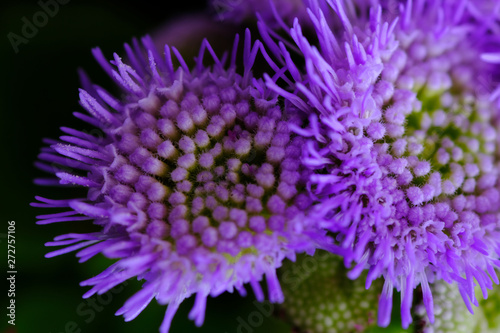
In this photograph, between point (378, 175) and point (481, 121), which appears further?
point (481, 121)

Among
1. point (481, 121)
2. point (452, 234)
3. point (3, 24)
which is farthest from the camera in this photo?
point (3, 24)

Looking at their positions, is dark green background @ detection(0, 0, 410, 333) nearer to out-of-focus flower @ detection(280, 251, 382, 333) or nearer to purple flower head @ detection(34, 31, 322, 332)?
out-of-focus flower @ detection(280, 251, 382, 333)

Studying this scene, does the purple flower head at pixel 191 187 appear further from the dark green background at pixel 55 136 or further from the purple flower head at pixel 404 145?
the dark green background at pixel 55 136

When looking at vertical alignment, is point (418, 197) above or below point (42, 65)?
below

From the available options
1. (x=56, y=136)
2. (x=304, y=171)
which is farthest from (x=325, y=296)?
(x=56, y=136)

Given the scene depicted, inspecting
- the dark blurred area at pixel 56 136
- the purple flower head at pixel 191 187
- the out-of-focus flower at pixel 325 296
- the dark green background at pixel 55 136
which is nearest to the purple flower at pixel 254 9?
the dark blurred area at pixel 56 136

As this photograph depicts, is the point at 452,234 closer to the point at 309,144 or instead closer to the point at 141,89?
the point at 309,144

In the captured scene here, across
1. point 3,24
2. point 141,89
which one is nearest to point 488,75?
point 141,89
